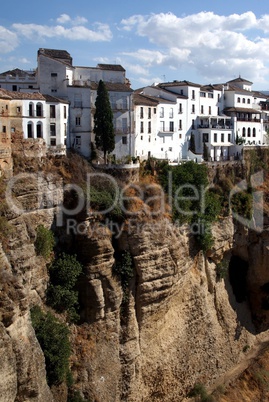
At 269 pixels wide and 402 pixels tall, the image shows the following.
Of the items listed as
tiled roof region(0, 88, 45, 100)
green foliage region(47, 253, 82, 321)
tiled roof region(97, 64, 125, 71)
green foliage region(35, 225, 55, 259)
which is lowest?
green foliage region(47, 253, 82, 321)

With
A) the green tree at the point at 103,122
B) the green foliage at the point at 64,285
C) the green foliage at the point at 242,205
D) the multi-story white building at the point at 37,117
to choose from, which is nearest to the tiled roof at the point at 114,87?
the green tree at the point at 103,122

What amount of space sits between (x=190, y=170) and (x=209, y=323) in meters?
9.06

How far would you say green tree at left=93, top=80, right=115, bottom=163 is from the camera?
30.0 m

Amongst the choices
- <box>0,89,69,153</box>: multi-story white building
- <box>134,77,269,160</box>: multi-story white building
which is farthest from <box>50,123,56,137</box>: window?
<box>134,77,269,160</box>: multi-story white building

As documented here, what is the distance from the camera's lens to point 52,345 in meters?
21.8

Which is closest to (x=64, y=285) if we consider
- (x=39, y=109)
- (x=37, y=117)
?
(x=37, y=117)

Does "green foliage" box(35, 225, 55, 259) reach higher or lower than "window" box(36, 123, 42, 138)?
lower

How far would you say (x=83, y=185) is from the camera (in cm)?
2698

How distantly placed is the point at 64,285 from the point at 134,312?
4.22 m

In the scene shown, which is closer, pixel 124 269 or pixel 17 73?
pixel 124 269

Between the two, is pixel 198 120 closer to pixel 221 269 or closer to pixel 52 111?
pixel 221 269

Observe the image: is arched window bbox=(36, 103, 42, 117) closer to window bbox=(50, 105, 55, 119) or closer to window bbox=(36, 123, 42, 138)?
window bbox=(36, 123, 42, 138)

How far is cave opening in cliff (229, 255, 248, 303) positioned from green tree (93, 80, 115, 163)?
11633 mm

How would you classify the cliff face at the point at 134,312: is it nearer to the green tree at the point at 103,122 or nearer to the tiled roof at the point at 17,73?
the green tree at the point at 103,122
